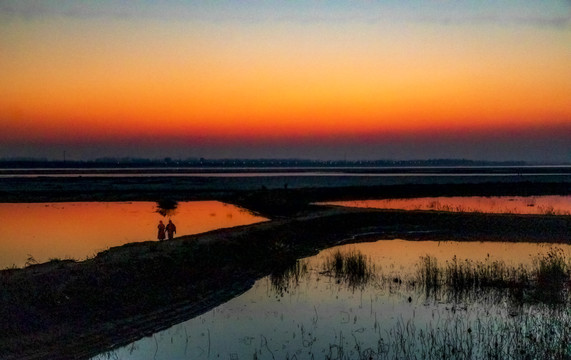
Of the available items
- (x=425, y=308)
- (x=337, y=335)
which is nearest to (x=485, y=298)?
(x=425, y=308)

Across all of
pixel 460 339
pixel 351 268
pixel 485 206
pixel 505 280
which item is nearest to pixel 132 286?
pixel 351 268

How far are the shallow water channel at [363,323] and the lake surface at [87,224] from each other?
857 centimetres

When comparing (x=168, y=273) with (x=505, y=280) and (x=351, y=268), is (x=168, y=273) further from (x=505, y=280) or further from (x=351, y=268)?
(x=505, y=280)

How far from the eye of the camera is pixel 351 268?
19594mm

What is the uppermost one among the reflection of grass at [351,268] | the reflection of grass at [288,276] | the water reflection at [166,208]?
the reflection of grass at [351,268]

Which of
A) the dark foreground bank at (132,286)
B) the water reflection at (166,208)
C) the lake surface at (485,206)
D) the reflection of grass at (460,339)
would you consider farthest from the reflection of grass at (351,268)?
the lake surface at (485,206)

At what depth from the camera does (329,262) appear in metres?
21.6

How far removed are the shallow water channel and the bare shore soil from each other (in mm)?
946

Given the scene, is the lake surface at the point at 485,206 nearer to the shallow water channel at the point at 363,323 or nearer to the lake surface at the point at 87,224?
the lake surface at the point at 87,224

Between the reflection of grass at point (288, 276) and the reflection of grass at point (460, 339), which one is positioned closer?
the reflection of grass at point (460, 339)

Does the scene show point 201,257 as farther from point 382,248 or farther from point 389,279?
point 382,248

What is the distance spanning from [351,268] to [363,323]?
6.46m

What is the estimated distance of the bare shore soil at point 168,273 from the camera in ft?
39.4

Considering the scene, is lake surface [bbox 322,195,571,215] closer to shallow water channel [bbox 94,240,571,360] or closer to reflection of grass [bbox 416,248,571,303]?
reflection of grass [bbox 416,248,571,303]
